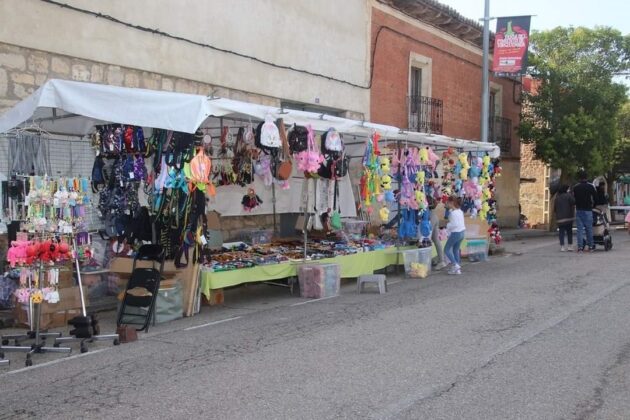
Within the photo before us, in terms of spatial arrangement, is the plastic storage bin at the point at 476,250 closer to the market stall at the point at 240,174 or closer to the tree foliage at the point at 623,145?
the market stall at the point at 240,174

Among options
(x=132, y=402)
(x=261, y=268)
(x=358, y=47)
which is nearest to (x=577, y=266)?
(x=261, y=268)

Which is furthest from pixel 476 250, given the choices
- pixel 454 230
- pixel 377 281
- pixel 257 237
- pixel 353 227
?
pixel 257 237

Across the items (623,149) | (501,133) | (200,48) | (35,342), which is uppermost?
(200,48)

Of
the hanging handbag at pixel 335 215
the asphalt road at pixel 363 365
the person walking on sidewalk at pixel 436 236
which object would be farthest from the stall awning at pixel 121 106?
the person walking on sidewalk at pixel 436 236

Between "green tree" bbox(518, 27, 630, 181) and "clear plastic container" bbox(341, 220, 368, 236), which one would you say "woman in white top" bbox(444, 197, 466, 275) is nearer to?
"clear plastic container" bbox(341, 220, 368, 236)

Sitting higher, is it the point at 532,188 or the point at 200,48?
the point at 200,48

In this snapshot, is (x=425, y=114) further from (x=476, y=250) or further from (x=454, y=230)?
(x=454, y=230)

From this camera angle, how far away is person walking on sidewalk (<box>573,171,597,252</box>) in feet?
49.0

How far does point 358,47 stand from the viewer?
53.9 ft

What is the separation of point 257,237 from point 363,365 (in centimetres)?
671

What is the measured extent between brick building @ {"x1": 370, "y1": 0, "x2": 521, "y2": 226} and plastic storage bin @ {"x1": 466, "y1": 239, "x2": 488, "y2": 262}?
479 cm

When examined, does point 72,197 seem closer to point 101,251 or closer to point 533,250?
point 101,251

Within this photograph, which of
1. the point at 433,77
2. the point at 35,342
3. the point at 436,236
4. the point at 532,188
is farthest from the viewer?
the point at 532,188

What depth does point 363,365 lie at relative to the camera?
223 inches
